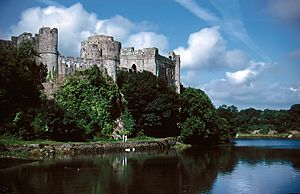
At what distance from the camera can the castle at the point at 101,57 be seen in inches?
2116

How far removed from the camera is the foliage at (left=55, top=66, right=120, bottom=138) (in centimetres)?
5016

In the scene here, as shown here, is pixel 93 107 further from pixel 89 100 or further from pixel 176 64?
pixel 176 64

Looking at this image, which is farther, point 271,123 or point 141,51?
point 271,123

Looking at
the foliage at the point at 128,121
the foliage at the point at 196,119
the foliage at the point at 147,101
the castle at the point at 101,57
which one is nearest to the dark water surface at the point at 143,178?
the foliage at the point at 128,121

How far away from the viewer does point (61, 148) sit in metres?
39.4

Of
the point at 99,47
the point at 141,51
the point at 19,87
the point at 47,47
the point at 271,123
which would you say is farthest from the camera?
the point at 271,123


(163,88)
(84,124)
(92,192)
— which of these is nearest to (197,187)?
(92,192)

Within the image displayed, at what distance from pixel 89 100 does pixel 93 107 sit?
1046 millimetres

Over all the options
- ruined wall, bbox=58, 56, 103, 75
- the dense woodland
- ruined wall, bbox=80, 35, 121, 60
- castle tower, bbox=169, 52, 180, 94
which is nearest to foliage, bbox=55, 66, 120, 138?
the dense woodland

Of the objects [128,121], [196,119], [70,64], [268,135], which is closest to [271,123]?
[268,135]

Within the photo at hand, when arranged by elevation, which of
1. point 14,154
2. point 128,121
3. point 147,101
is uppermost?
point 147,101

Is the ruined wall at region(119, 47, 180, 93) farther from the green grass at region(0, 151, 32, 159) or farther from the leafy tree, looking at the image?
the green grass at region(0, 151, 32, 159)

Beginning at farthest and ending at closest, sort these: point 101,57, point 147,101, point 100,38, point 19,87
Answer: point 100,38
point 101,57
point 147,101
point 19,87

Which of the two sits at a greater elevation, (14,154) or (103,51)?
(103,51)
